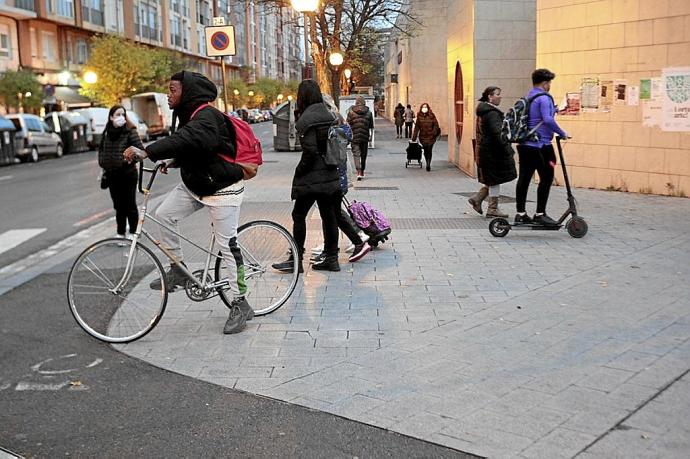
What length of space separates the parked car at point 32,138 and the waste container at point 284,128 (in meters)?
9.26

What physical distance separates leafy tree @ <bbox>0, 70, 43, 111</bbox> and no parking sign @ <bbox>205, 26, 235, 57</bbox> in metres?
29.3

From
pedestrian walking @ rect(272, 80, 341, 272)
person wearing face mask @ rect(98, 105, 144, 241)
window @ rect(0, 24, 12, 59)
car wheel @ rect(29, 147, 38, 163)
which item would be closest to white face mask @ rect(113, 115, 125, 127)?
person wearing face mask @ rect(98, 105, 144, 241)

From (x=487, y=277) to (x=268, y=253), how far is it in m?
2.24

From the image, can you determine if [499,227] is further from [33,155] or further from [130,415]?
[33,155]

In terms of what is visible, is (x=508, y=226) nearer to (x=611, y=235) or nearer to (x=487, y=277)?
(x=611, y=235)

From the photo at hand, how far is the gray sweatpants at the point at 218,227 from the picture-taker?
223 inches

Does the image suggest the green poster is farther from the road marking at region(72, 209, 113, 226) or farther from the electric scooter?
the road marking at region(72, 209, 113, 226)

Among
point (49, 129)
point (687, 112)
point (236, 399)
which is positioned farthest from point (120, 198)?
point (49, 129)

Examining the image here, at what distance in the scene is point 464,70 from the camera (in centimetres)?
1731

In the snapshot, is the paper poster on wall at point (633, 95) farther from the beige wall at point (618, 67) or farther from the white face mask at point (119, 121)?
the white face mask at point (119, 121)

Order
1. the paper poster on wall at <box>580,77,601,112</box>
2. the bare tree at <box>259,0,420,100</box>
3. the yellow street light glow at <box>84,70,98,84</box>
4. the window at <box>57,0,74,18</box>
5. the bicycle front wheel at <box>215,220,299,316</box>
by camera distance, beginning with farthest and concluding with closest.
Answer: the window at <box>57,0,74,18</box>, the yellow street light glow at <box>84,70,98,84</box>, the bare tree at <box>259,0,420,100</box>, the paper poster on wall at <box>580,77,601,112</box>, the bicycle front wheel at <box>215,220,299,316</box>

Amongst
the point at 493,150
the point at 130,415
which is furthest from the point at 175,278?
the point at 493,150

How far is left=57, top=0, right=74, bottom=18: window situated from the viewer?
45769mm

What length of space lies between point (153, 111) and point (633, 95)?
38725 mm
